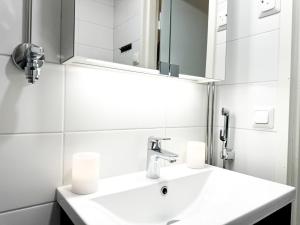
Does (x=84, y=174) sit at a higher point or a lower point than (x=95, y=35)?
lower

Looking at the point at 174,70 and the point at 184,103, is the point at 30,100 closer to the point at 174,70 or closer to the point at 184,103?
the point at 174,70

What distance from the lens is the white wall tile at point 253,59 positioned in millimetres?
896

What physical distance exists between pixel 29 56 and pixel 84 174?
13.7 inches

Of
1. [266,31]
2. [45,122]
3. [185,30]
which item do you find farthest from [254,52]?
[45,122]

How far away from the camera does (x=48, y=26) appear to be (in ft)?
2.14

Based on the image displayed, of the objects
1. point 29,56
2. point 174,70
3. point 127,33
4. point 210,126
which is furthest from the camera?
point 210,126

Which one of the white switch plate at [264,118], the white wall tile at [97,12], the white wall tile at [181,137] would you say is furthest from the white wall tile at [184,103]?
the white wall tile at [97,12]

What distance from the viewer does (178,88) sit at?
977mm

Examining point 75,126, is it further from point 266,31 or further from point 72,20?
point 266,31

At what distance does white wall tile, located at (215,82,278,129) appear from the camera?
2.97 ft

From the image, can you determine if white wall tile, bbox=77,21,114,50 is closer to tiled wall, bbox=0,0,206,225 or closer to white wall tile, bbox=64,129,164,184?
tiled wall, bbox=0,0,206,225

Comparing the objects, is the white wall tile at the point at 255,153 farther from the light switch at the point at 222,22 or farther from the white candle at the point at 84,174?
the white candle at the point at 84,174

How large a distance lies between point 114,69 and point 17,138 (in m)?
0.37

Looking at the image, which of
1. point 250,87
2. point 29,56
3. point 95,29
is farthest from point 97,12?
point 250,87
